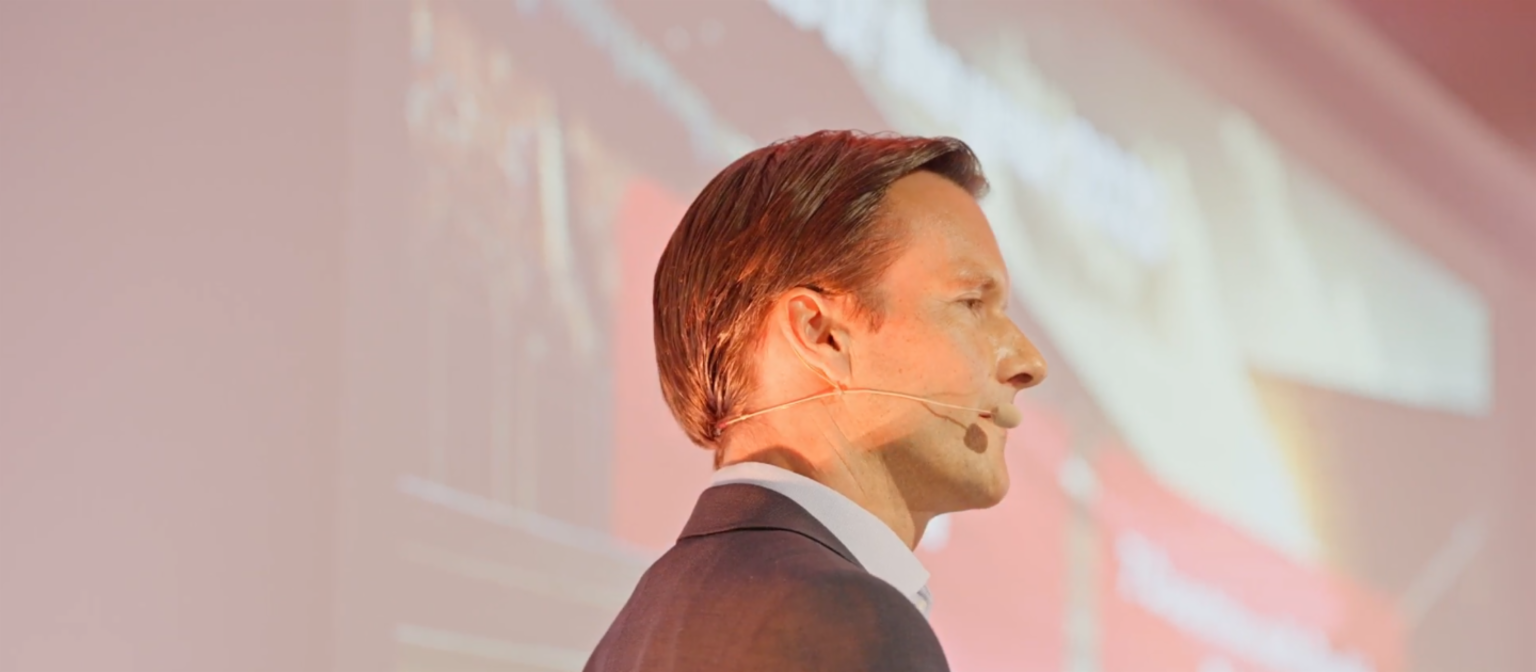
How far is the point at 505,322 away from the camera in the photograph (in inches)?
77.5

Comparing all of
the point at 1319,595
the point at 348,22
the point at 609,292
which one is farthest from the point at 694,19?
the point at 1319,595

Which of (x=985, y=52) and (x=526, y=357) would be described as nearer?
(x=526, y=357)

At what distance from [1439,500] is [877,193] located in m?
3.62

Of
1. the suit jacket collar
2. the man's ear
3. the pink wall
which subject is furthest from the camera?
the pink wall

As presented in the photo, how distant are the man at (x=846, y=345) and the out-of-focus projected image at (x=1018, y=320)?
649 millimetres

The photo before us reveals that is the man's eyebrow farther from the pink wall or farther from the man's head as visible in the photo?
the pink wall

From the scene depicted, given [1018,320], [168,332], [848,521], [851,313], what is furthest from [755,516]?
[1018,320]

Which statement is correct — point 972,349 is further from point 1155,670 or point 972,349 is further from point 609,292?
point 1155,670

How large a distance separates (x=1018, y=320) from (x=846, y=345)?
5.73 ft

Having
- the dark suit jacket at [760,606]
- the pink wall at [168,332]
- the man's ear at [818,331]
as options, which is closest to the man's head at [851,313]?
the man's ear at [818,331]

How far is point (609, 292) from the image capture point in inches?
83.0

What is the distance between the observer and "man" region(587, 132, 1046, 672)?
1219mm

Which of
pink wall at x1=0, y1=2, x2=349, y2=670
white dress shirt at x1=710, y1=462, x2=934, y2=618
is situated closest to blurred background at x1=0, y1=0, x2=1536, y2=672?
pink wall at x1=0, y1=2, x2=349, y2=670

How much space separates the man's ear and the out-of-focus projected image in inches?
28.3
